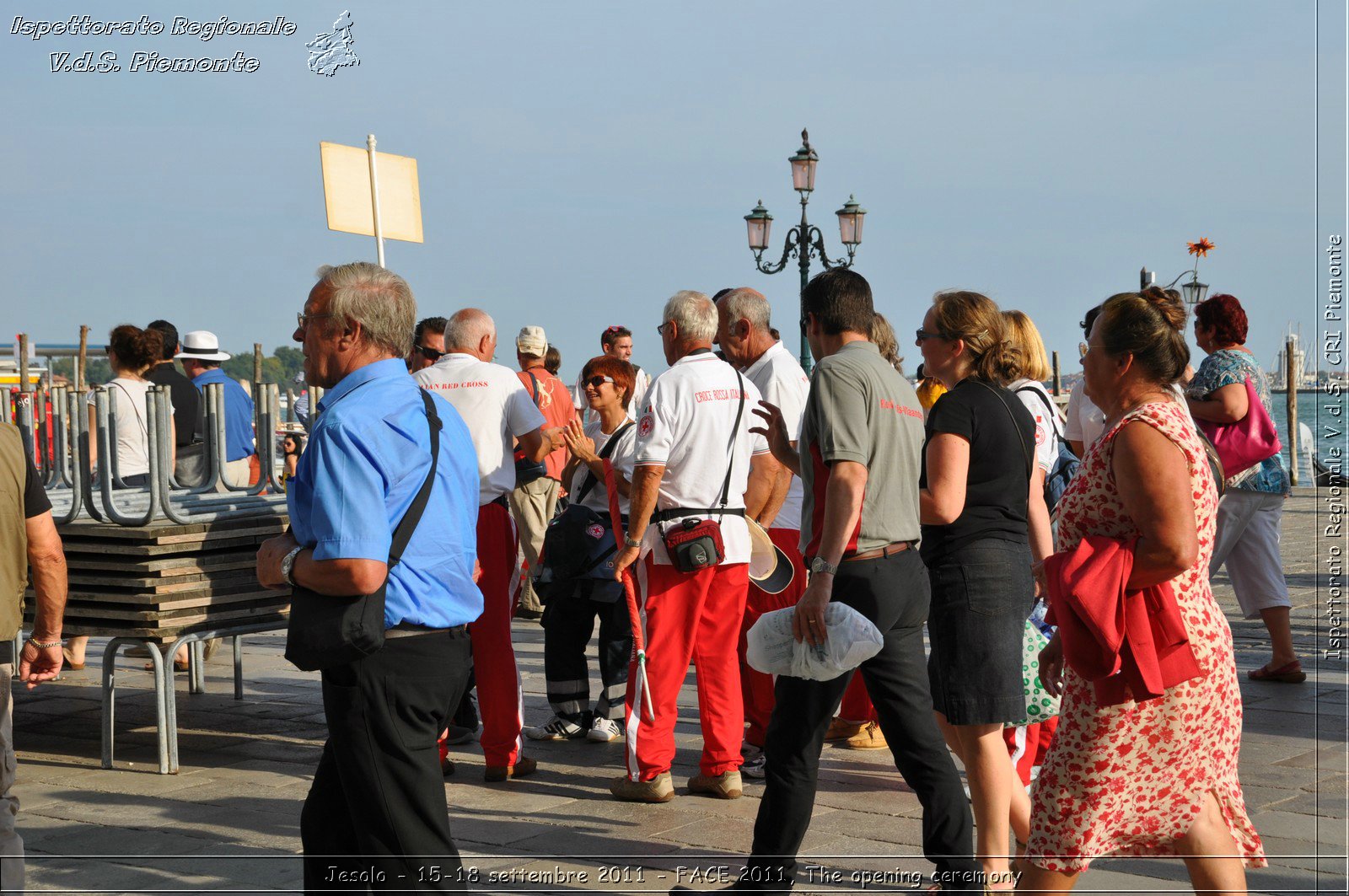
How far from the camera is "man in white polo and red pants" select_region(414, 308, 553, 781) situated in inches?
228

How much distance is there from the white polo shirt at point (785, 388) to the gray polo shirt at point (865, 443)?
1.81 metres

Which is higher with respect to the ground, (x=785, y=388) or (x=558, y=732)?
(x=785, y=388)

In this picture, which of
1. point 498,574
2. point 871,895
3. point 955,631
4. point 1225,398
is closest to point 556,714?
point 498,574

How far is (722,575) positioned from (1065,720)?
7.68 feet

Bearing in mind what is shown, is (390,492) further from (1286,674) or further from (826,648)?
(1286,674)

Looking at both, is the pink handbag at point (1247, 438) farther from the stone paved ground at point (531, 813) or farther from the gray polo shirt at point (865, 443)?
the gray polo shirt at point (865, 443)

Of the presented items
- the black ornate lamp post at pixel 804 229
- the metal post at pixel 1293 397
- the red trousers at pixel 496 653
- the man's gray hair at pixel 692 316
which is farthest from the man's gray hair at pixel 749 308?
the metal post at pixel 1293 397

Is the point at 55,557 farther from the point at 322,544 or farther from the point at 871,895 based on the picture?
→ the point at 871,895

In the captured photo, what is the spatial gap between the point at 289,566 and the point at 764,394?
324 centimetres

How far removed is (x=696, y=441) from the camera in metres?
5.46

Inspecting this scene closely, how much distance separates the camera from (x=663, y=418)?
5.44 meters

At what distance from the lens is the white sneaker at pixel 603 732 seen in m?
6.60

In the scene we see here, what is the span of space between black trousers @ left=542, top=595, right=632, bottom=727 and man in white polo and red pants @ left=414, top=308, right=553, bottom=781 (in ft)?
2.55

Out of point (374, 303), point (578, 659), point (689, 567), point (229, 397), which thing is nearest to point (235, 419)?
point (229, 397)
